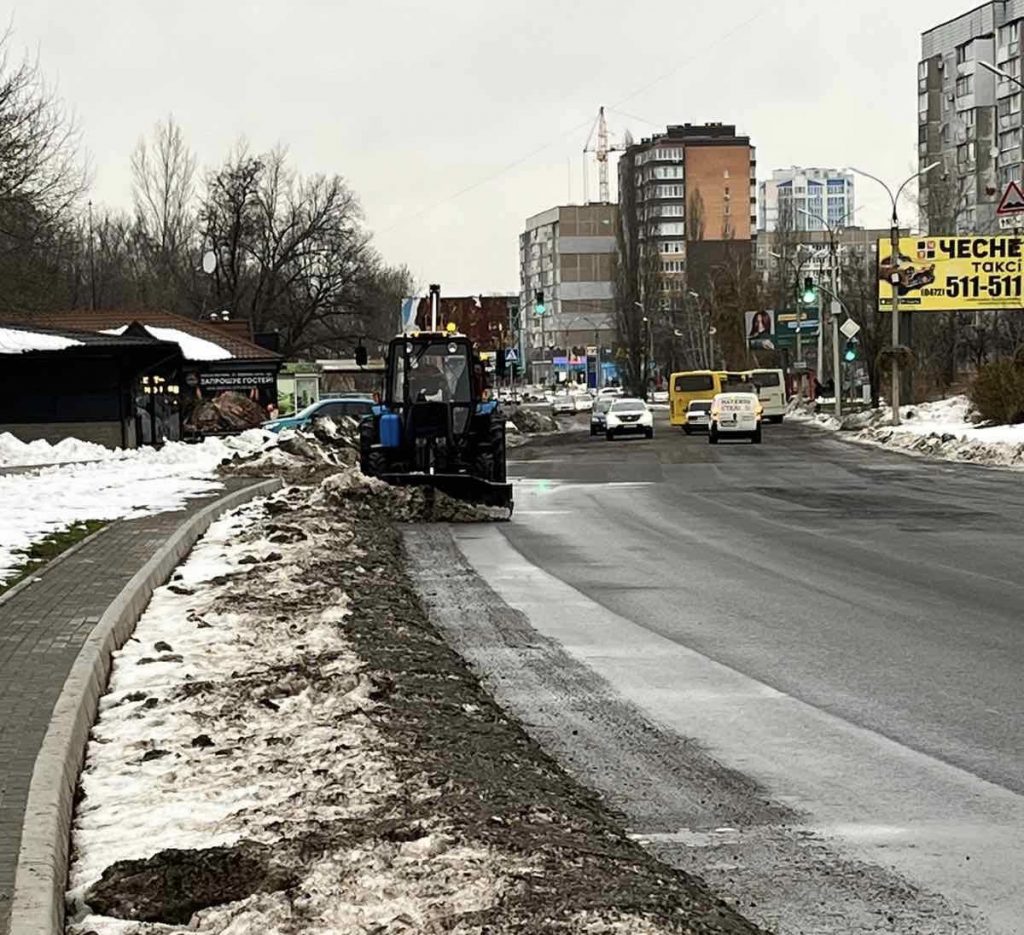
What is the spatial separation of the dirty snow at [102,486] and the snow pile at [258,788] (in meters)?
4.94

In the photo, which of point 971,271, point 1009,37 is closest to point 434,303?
point 971,271

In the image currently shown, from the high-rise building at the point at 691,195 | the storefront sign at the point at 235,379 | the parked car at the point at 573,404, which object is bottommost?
the parked car at the point at 573,404

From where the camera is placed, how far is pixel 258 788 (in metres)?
7.21

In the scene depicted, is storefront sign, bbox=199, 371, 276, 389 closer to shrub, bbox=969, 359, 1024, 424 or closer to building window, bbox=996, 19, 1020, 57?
shrub, bbox=969, 359, 1024, 424

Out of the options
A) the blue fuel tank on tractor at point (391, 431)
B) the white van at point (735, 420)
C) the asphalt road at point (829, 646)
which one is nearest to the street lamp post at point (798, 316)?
the white van at point (735, 420)

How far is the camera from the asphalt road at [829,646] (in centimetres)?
705

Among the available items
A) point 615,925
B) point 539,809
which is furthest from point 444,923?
point 539,809

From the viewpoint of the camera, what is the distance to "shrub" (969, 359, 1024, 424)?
163ft

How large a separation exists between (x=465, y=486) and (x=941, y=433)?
2673 centimetres

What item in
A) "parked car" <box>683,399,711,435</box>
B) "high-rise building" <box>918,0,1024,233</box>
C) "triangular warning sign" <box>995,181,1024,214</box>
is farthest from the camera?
"high-rise building" <box>918,0,1024,233</box>

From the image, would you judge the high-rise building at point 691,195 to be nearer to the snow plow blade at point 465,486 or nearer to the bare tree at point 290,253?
the bare tree at point 290,253

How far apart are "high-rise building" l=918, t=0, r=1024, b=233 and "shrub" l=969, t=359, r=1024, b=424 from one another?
6562cm

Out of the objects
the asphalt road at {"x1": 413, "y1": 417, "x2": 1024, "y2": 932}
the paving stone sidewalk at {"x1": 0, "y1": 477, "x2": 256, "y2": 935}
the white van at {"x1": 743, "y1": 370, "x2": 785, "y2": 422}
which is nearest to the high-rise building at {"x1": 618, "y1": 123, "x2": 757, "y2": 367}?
the white van at {"x1": 743, "y1": 370, "x2": 785, "y2": 422}

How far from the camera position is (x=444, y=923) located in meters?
5.34
